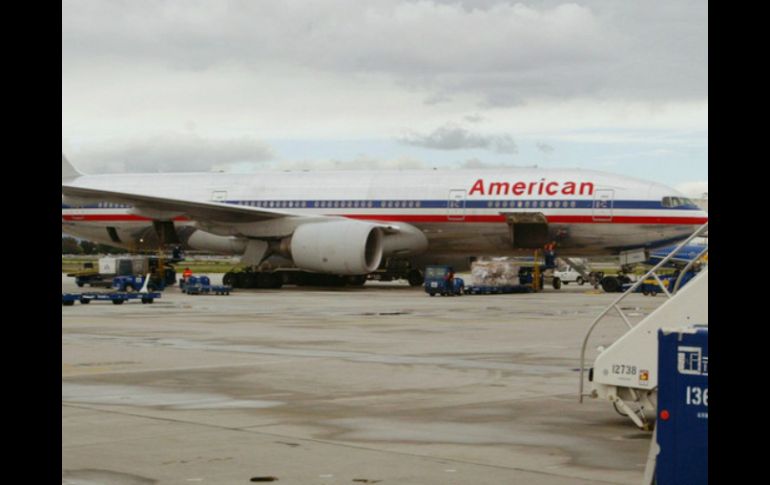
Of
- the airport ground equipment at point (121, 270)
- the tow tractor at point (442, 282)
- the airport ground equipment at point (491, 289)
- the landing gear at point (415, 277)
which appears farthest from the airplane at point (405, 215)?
the tow tractor at point (442, 282)

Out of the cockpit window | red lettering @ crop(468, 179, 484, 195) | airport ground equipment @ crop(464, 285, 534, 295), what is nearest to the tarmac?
the cockpit window

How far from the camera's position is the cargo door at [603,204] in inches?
1642

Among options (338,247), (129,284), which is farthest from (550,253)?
(129,284)

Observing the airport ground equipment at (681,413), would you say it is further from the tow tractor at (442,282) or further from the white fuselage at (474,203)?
the white fuselage at (474,203)

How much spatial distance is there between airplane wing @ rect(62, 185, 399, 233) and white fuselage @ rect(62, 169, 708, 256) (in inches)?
44.0

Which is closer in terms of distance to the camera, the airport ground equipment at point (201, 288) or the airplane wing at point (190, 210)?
the airport ground equipment at point (201, 288)

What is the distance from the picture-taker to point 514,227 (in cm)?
4306

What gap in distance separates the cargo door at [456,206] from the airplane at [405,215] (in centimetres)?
5

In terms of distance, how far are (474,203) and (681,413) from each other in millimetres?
36308

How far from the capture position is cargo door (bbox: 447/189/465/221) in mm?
43375

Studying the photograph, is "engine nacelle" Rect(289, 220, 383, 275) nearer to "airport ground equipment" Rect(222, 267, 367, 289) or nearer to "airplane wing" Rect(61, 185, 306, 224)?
"airplane wing" Rect(61, 185, 306, 224)

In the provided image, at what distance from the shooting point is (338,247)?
1658 inches
